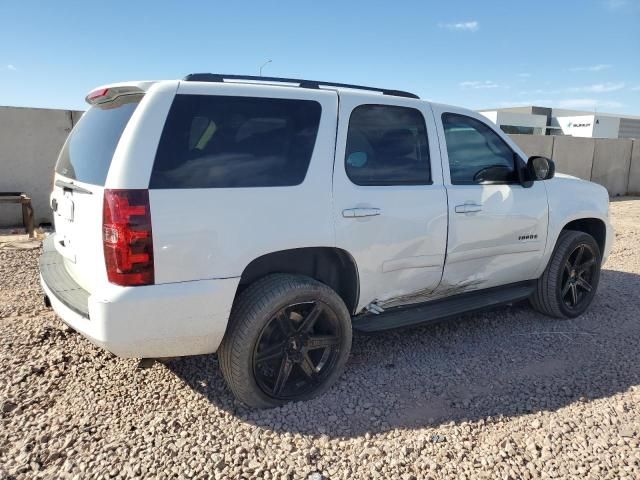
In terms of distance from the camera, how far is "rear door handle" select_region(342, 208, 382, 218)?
10.0 ft

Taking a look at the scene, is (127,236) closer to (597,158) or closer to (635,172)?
(597,158)

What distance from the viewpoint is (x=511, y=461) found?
8.47 ft

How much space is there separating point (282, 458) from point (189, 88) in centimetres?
205

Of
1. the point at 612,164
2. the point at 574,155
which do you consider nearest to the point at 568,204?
the point at 574,155

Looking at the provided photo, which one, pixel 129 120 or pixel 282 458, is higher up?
pixel 129 120

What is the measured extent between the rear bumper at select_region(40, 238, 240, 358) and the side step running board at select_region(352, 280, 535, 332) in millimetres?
1044

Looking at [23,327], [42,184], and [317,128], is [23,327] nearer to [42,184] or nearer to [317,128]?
[317,128]

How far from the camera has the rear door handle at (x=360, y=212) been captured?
10.0 ft

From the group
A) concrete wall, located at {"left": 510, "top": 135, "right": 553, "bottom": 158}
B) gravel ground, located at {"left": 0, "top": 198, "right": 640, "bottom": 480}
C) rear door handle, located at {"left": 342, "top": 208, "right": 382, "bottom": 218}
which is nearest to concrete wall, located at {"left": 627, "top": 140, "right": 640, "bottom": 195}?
concrete wall, located at {"left": 510, "top": 135, "right": 553, "bottom": 158}

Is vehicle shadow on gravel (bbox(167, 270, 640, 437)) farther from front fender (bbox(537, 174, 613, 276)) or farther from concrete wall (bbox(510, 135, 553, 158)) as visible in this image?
concrete wall (bbox(510, 135, 553, 158))

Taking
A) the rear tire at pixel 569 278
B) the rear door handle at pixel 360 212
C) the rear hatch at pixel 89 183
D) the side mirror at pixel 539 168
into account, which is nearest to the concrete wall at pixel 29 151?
the rear hatch at pixel 89 183

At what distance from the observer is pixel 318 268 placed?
3293 millimetres

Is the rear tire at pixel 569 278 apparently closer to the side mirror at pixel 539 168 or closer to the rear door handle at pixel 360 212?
the side mirror at pixel 539 168

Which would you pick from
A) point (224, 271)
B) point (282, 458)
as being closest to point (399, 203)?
point (224, 271)
